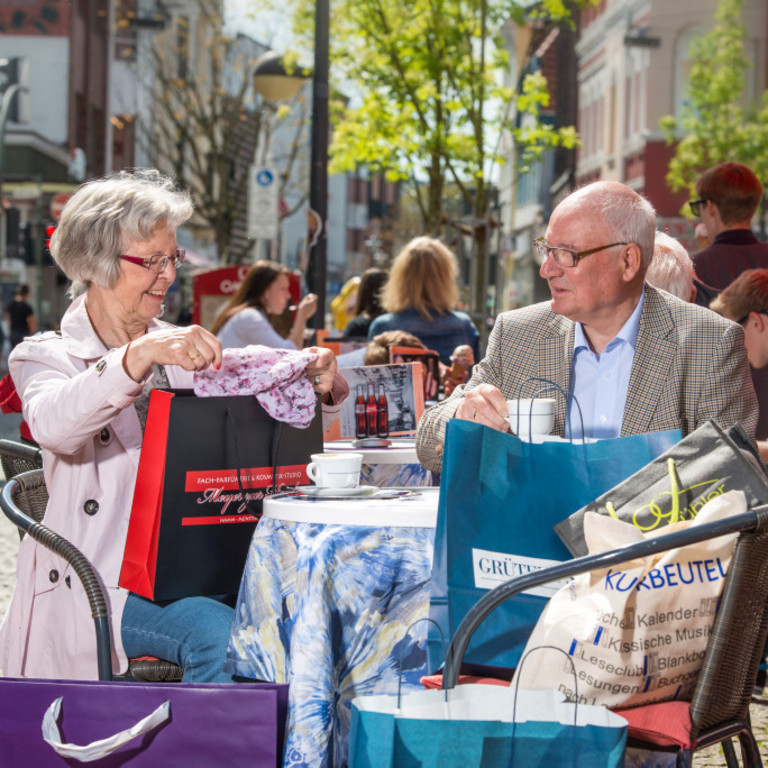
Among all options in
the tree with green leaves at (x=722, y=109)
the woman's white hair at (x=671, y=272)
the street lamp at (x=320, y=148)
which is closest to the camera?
the woman's white hair at (x=671, y=272)

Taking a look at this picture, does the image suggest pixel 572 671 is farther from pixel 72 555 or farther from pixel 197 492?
pixel 72 555

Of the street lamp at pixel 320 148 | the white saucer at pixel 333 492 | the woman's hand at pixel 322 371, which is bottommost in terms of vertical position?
the white saucer at pixel 333 492

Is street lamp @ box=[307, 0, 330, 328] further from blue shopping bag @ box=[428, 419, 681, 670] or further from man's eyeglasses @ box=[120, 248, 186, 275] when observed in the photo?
blue shopping bag @ box=[428, 419, 681, 670]

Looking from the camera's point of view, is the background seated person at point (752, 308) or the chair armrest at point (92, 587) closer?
the chair armrest at point (92, 587)

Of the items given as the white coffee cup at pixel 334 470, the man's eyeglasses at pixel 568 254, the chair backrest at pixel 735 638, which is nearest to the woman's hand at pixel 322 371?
the white coffee cup at pixel 334 470

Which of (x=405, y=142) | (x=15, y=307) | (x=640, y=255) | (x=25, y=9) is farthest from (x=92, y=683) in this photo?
(x=25, y=9)

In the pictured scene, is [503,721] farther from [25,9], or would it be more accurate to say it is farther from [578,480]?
[25,9]

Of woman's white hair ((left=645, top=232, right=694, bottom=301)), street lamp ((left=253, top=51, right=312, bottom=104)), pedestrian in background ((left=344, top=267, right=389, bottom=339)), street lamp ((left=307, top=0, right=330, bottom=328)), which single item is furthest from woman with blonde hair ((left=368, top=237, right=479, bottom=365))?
street lamp ((left=253, top=51, right=312, bottom=104))

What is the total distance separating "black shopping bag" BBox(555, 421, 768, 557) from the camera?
8.91 ft

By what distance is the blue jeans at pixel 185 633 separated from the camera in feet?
11.3

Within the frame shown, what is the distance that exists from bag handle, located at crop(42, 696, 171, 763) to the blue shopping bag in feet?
1.97

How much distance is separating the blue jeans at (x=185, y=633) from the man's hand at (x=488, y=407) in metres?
0.85

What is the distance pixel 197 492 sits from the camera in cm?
337

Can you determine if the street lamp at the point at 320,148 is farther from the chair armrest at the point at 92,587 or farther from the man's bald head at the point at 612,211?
the chair armrest at the point at 92,587
